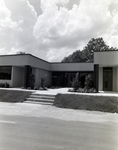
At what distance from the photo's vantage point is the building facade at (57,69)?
485 inches

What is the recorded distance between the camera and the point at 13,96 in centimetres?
963

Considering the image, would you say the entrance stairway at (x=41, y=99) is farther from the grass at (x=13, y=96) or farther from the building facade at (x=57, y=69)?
the building facade at (x=57, y=69)

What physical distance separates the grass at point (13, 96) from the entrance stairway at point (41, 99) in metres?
0.46

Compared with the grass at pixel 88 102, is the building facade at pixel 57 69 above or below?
above

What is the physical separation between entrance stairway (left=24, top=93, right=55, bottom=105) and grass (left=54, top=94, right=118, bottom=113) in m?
0.40

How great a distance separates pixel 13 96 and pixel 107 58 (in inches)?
346

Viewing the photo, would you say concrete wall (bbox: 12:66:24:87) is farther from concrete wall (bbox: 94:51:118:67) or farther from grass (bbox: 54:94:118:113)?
concrete wall (bbox: 94:51:118:67)

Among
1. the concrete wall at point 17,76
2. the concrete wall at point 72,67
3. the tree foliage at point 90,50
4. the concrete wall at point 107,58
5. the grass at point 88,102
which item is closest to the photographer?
the grass at point 88,102

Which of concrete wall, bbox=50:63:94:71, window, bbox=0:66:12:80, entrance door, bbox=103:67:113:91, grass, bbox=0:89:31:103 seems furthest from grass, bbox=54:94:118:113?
concrete wall, bbox=50:63:94:71

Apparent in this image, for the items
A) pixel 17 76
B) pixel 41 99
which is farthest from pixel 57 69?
pixel 41 99

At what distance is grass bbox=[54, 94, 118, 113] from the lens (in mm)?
7137

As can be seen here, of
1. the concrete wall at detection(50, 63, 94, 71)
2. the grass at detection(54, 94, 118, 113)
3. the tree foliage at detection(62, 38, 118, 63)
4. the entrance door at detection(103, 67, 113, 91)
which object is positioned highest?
the tree foliage at detection(62, 38, 118, 63)

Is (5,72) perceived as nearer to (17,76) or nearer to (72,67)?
(17,76)

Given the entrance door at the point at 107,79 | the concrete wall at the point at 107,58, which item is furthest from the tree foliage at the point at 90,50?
the concrete wall at the point at 107,58
